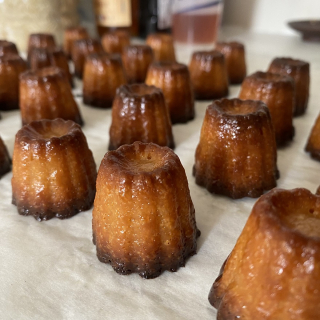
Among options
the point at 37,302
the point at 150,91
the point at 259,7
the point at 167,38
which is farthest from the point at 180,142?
the point at 259,7

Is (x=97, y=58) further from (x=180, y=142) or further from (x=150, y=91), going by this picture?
(x=180, y=142)

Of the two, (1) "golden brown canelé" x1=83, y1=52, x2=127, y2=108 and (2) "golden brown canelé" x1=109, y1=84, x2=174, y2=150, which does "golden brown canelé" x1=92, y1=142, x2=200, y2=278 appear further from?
(1) "golden brown canelé" x1=83, y1=52, x2=127, y2=108

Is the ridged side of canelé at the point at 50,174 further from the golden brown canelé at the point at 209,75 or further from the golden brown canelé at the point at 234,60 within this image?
the golden brown canelé at the point at 234,60

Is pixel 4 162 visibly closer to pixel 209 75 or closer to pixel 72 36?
pixel 209 75

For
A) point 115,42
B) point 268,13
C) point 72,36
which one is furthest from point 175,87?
point 268,13

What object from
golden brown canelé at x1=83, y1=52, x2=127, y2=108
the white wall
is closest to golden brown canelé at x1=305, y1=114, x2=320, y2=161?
golden brown canelé at x1=83, y1=52, x2=127, y2=108
